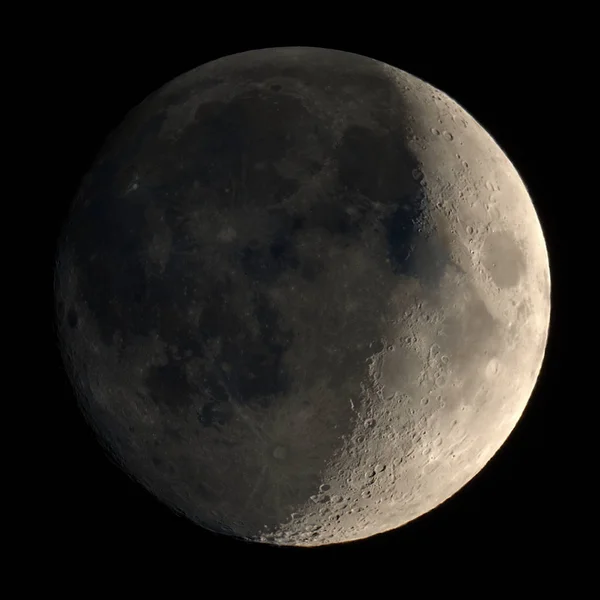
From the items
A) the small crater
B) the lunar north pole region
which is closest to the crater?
the lunar north pole region

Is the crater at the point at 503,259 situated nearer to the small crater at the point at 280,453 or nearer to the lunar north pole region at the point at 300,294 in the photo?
the lunar north pole region at the point at 300,294

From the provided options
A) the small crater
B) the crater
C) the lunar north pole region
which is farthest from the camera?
the crater

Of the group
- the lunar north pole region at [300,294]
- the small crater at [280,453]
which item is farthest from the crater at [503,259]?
the small crater at [280,453]

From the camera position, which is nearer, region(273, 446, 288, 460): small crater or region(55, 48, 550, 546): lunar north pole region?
region(55, 48, 550, 546): lunar north pole region

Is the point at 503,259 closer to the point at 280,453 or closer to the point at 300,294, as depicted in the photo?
the point at 300,294

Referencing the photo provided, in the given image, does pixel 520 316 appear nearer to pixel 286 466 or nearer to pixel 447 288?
pixel 447 288

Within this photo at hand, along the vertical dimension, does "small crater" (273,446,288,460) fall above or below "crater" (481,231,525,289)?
below

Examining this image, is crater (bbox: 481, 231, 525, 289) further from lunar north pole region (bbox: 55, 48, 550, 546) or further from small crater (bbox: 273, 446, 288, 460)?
small crater (bbox: 273, 446, 288, 460)

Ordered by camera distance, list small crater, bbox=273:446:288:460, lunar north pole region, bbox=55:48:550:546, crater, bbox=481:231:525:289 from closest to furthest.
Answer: lunar north pole region, bbox=55:48:550:546 → small crater, bbox=273:446:288:460 → crater, bbox=481:231:525:289

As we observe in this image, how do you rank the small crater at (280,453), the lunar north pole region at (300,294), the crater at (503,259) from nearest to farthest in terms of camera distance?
the lunar north pole region at (300,294) → the small crater at (280,453) → the crater at (503,259)
